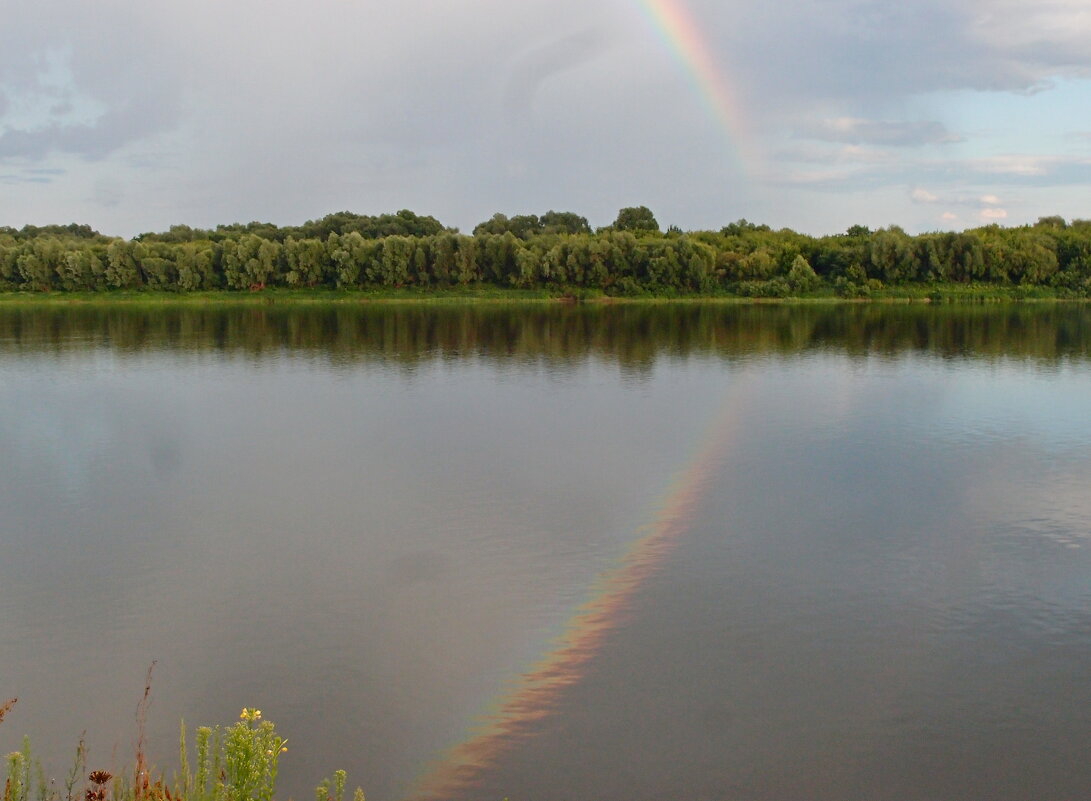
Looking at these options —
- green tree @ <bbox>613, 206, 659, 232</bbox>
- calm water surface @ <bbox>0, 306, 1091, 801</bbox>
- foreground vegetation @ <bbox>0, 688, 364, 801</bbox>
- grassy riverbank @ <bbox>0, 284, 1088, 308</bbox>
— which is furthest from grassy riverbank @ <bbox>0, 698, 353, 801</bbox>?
green tree @ <bbox>613, 206, 659, 232</bbox>

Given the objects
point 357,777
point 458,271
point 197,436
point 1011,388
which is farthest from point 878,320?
point 357,777

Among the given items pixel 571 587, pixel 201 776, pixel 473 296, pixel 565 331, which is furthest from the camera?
pixel 473 296

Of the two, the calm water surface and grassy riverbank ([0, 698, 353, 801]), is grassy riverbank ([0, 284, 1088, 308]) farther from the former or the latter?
grassy riverbank ([0, 698, 353, 801])

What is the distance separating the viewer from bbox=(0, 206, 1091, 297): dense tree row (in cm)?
8319

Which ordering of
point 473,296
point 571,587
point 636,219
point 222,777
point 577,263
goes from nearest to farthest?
point 222,777 → point 571,587 → point 577,263 → point 473,296 → point 636,219

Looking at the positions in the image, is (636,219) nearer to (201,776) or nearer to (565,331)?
(565,331)

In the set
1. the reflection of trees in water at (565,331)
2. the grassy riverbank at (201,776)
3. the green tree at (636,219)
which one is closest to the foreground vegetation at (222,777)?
the grassy riverbank at (201,776)

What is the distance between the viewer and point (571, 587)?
519 inches

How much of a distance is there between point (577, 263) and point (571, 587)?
235 ft

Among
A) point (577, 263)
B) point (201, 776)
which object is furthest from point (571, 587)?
point (577, 263)

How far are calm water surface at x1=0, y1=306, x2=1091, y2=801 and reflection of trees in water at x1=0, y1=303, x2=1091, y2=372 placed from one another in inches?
532

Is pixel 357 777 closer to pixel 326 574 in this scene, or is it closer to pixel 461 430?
pixel 326 574

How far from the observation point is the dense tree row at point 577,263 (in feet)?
273

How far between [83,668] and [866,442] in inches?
680
